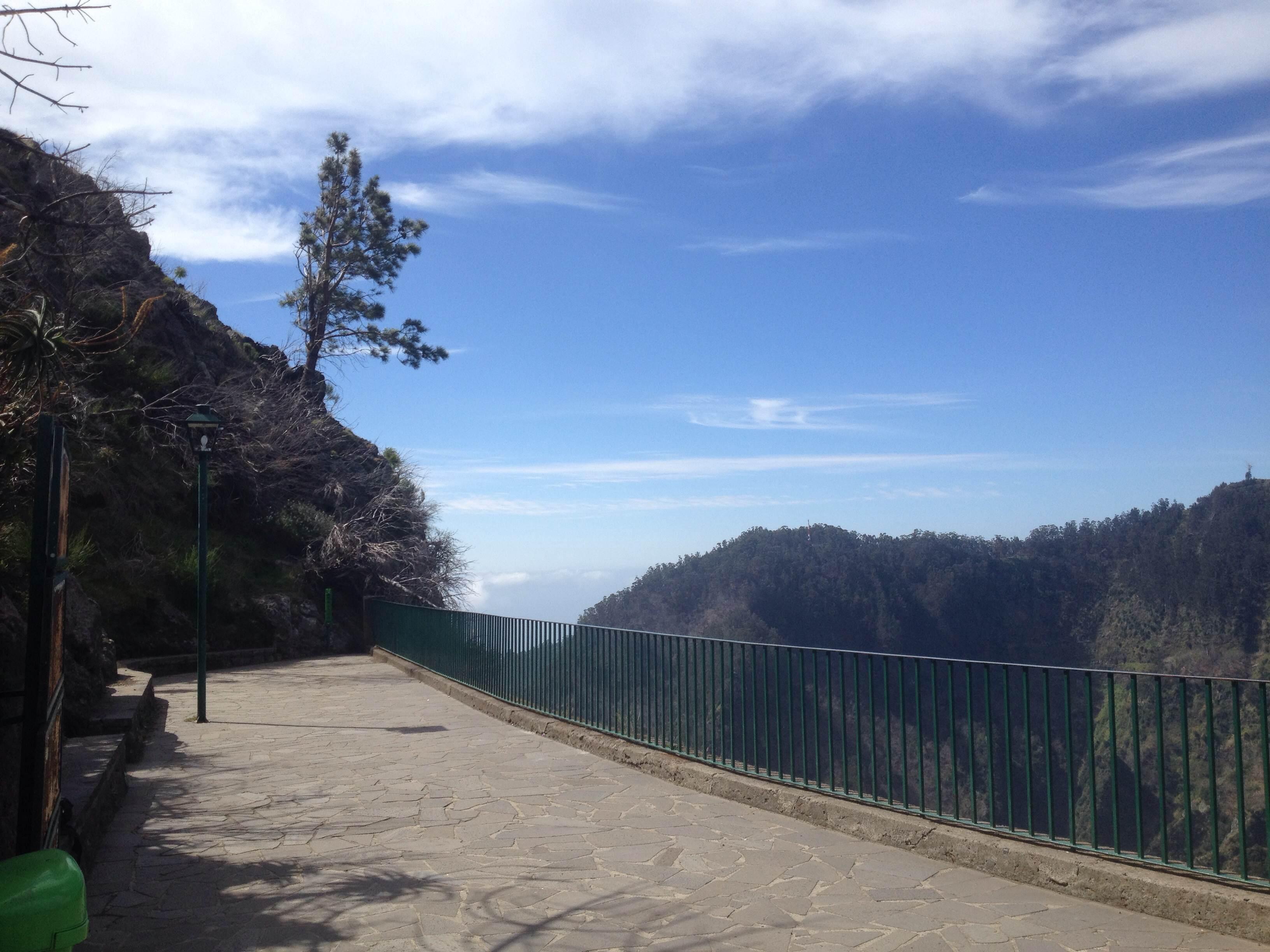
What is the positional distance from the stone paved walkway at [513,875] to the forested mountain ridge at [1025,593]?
1840 inches

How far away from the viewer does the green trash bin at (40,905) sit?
212 centimetres

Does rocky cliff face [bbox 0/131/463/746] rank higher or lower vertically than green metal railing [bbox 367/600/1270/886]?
higher

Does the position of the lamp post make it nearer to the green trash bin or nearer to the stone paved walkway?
the stone paved walkway

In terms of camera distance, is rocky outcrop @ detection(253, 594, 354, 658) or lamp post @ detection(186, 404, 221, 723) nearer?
lamp post @ detection(186, 404, 221, 723)

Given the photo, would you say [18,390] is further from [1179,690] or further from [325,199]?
[325,199]

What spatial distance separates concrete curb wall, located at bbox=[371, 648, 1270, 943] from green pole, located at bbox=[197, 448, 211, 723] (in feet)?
19.0

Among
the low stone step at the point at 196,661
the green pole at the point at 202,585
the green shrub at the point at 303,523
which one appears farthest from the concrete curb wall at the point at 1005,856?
the green shrub at the point at 303,523

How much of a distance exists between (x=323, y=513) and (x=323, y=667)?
22.2 feet

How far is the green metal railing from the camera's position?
195 inches

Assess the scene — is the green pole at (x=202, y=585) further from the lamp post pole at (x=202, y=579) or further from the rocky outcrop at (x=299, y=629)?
the rocky outcrop at (x=299, y=629)

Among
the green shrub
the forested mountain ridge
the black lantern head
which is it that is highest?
the black lantern head

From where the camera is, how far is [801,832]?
658cm

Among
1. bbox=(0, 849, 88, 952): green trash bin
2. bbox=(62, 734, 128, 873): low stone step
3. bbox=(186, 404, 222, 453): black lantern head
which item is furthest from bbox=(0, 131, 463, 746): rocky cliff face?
bbox=(0, 849, 88, 952): green trash bin

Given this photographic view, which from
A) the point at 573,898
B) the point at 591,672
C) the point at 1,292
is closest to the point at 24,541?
the point at 1,292
